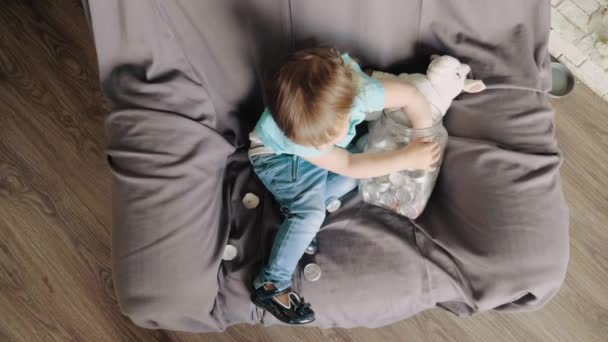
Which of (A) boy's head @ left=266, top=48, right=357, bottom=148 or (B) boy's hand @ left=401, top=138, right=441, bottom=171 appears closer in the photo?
(A) boy's head @ left=266, top=48, right=357, bottom=148

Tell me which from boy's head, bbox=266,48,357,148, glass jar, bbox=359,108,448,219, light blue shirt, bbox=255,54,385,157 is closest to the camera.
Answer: boy's head, bbox=266,48,357,148

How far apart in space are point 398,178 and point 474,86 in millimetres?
291

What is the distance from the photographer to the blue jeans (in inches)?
42.9

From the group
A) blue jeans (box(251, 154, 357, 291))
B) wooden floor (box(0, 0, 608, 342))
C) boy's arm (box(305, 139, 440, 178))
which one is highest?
boy's arm (box(305, 139, 440, 178))

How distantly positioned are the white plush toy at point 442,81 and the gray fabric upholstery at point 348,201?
52 mm

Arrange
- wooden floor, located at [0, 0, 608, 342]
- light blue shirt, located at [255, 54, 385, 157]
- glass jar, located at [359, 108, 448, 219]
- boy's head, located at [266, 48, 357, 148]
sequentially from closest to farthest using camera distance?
boy's head, located at [266, 48, 357, 148]
light blue shirt, located at [255, 54, 385, 157]
glass jar, located at [359, 108, 448, 219]
wooden floor, located at [0, 0, 608, 342]

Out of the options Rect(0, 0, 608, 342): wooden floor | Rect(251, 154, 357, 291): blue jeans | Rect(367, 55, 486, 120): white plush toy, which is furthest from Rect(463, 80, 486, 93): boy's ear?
Rect(0, 0, 608, 342): wooden floor

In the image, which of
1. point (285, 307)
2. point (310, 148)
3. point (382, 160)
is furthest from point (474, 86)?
point (285, 307)

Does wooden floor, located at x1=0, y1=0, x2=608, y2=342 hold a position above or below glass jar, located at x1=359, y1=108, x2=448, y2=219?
below

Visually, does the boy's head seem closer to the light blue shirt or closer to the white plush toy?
the light blue shirt

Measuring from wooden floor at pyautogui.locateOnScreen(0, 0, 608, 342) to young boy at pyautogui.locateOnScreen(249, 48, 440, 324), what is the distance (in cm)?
37

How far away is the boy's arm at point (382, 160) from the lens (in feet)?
3.38

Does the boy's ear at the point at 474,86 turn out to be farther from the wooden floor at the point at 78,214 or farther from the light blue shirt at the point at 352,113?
the wooden floor at the point at 78,214

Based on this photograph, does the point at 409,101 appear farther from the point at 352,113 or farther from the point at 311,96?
the point at 311,96
